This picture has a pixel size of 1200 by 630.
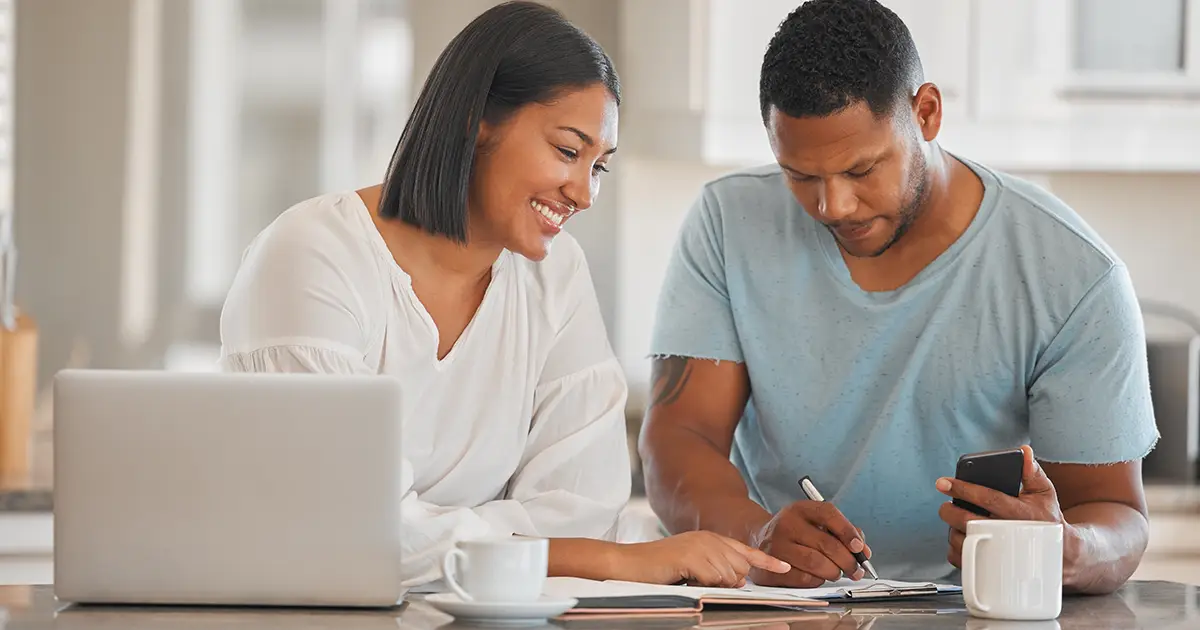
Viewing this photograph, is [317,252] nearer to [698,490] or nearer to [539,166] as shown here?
[539,166]

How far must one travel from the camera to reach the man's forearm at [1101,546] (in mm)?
1479

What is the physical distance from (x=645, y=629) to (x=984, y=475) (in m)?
0.45

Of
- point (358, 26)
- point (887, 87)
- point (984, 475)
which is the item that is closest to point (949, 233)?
point (887, 87)

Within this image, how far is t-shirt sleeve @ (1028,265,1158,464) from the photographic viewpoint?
175 centimetres

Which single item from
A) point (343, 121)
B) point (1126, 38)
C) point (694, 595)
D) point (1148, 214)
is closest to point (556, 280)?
point (694, 595)

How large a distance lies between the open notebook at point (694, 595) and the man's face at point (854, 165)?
0.49 metres

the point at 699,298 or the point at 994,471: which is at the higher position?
the point at 699,298

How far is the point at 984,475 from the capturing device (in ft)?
4.79

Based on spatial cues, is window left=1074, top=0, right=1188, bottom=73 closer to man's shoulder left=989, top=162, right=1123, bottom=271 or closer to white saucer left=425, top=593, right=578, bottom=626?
man's shoulder left=989, top=162, right=1123, bottom=271

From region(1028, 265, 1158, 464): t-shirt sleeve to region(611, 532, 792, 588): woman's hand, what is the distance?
0.51 meters

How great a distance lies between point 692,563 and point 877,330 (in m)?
0.58

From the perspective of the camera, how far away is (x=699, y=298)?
6.48 feet

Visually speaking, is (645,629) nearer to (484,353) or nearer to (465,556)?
(465,556)

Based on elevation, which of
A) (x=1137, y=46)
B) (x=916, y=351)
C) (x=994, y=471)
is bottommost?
(x=994, y=471)
